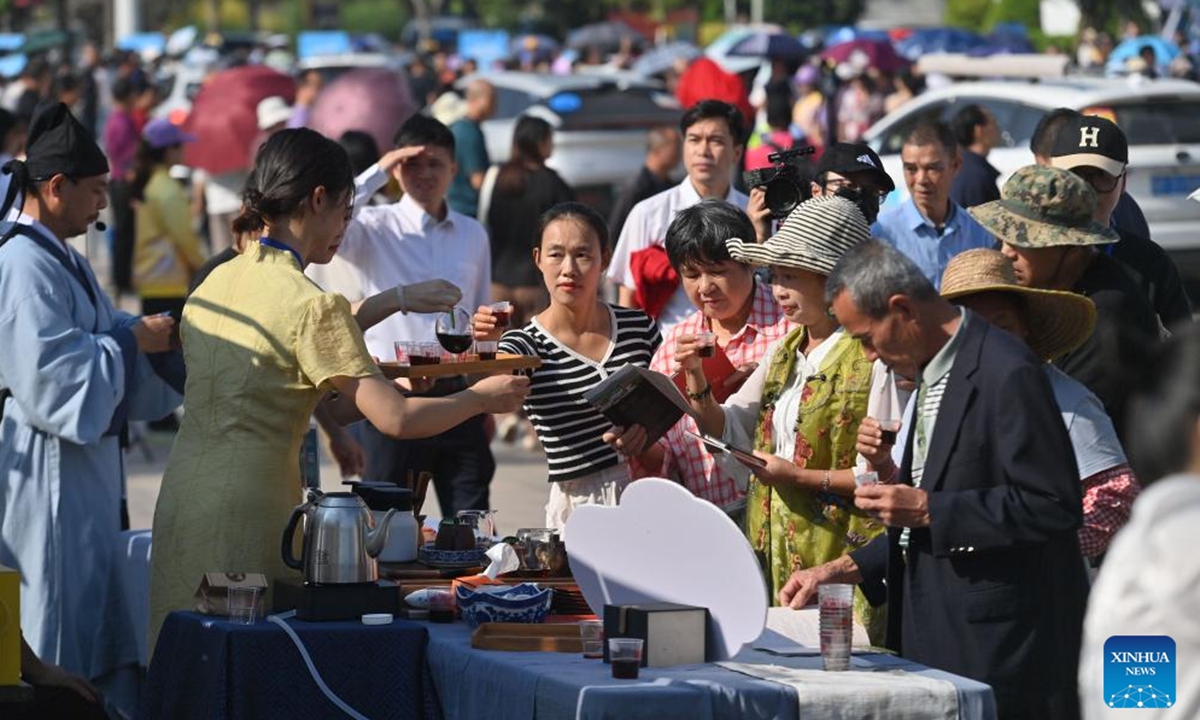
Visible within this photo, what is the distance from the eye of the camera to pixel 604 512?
5.19 metres

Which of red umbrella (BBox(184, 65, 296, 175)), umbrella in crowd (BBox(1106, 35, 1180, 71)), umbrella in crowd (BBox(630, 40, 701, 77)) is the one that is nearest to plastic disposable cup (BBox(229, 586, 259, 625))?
red umbrella (BBox(184, 65, 296, 175))

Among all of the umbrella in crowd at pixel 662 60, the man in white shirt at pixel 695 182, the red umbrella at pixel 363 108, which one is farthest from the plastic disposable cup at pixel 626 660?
the umbrella in crowd at pixel 662 60

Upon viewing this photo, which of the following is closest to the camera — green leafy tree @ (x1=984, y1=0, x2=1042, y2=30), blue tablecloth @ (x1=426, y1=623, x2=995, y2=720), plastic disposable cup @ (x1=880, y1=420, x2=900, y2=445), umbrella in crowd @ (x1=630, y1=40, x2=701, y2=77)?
blue tablecloth @ (x1=426, y1=623, x2=995, y2=720)

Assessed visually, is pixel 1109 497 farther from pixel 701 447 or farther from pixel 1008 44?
pixel 1008 44

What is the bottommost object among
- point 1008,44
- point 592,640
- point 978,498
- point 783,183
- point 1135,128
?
point 592,640

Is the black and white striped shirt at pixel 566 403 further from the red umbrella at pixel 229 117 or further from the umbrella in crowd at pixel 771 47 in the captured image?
the umbrella in crowd at pixel 771 47

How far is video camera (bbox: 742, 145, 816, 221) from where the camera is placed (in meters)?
7.39

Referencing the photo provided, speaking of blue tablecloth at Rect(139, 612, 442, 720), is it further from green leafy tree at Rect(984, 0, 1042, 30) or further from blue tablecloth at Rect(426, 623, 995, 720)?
green leafy tree at Rect(984, 0, 1042, 30)

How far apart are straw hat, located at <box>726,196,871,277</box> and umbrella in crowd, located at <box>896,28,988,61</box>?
114 ft

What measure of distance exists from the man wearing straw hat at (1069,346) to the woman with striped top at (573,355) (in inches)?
63.1

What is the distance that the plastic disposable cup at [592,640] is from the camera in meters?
4.94

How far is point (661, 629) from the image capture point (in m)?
4.87

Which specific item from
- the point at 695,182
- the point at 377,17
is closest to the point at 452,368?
the point at 695,182

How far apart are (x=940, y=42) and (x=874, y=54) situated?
11.9m
